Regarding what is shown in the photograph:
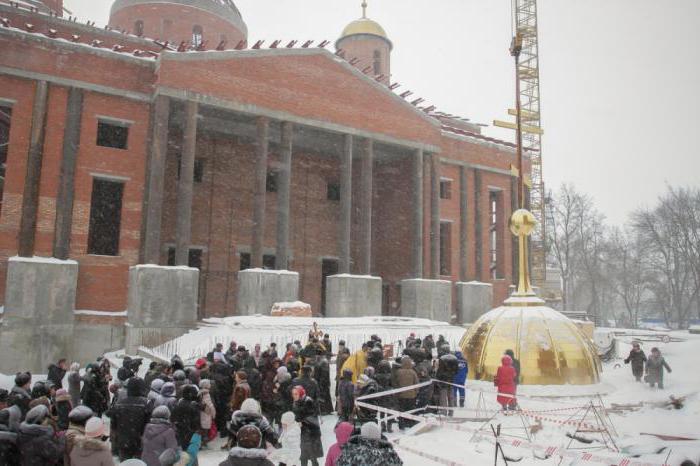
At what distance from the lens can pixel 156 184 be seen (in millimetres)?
22391

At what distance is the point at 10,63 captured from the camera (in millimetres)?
21328

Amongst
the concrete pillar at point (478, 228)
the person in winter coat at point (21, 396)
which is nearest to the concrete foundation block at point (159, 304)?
the person in winter coat at point (21, 396)

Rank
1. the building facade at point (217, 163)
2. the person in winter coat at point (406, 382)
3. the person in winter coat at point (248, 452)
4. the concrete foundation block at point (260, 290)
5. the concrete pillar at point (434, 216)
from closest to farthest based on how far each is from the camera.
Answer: the person in winter coat at point (248, 452)
the person in winter coat at point (406, 382)
the building facade at point (217, 163)
the concrete foundation block at point (260, 290)
the concrete pillar at point (434, 216)

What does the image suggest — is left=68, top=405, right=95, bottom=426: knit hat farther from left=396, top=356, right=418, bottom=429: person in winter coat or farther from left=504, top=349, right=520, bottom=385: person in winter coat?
left=504, top=349, right=520, bottom=385: person in winter coat

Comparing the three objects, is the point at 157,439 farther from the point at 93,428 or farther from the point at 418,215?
the point at 418,215

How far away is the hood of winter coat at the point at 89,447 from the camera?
4.74 m

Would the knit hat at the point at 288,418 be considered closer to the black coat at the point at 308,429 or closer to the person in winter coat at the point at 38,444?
the black coat at the point at 308,429

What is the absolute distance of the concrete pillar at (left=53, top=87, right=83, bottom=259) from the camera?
70.8 feet

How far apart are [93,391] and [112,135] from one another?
1751 cm

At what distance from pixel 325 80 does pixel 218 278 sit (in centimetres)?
1122

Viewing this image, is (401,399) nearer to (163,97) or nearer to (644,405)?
A: (644,405)

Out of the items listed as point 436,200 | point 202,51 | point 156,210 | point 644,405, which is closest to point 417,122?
point 436,200

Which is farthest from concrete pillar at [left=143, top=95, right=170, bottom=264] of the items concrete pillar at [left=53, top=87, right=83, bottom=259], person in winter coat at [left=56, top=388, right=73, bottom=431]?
person in winter coat at [left=56, top=388, right=73, bottom=431]

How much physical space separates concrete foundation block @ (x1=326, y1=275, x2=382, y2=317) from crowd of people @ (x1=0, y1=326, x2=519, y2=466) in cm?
1183
